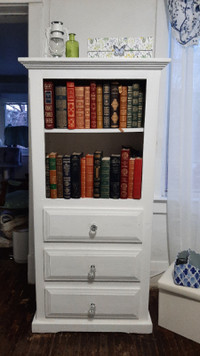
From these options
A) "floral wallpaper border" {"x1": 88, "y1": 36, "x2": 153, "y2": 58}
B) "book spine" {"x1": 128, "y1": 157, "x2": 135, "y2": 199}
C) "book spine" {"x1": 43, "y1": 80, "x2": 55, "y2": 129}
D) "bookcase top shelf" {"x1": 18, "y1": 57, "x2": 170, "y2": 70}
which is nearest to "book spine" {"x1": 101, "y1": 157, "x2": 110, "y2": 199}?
"book spine" {"x1": 128, "y1": 157, "x2": 135, "y2": 199}

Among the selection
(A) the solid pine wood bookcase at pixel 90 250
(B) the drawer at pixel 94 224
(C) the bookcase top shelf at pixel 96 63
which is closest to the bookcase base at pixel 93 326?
(A) the solid pine wood bookcase at pixel 90 250

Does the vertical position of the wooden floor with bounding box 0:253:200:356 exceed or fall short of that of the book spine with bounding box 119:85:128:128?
it falls short

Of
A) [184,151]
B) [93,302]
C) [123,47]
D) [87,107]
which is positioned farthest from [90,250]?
[123,47]

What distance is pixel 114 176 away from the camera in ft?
5.29

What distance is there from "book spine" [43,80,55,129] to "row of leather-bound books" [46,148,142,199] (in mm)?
166

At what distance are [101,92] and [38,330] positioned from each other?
4.53 ft

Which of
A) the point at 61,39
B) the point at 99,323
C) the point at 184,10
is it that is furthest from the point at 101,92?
the point at 99,323

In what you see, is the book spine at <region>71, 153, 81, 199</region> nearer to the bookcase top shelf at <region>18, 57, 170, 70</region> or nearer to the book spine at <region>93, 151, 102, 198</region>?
the book spine at <region>93, 151, 102, 198</region>

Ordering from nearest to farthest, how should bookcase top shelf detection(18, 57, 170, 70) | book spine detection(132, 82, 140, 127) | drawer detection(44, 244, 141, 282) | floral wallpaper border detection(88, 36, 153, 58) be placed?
bookcase top shelf detection(18, 57, 170, 70) < book spine detection(132, 82, 140, 127) < drawer detection(44, 244, 141, 282) < floral wallpaper border detection(88, 36, 153, 58)

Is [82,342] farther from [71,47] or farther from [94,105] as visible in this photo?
[71,47]

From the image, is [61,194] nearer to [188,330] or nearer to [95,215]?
[95,215]

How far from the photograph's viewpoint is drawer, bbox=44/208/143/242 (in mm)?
1617

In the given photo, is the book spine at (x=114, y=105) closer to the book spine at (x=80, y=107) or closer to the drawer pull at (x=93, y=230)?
the book spine at (x=80, y=107)

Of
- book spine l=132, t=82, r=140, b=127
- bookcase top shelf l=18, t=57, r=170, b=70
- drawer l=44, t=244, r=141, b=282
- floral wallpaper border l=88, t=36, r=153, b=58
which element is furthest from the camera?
floral wallpaper border l=88, t=36, r=153, b=58
